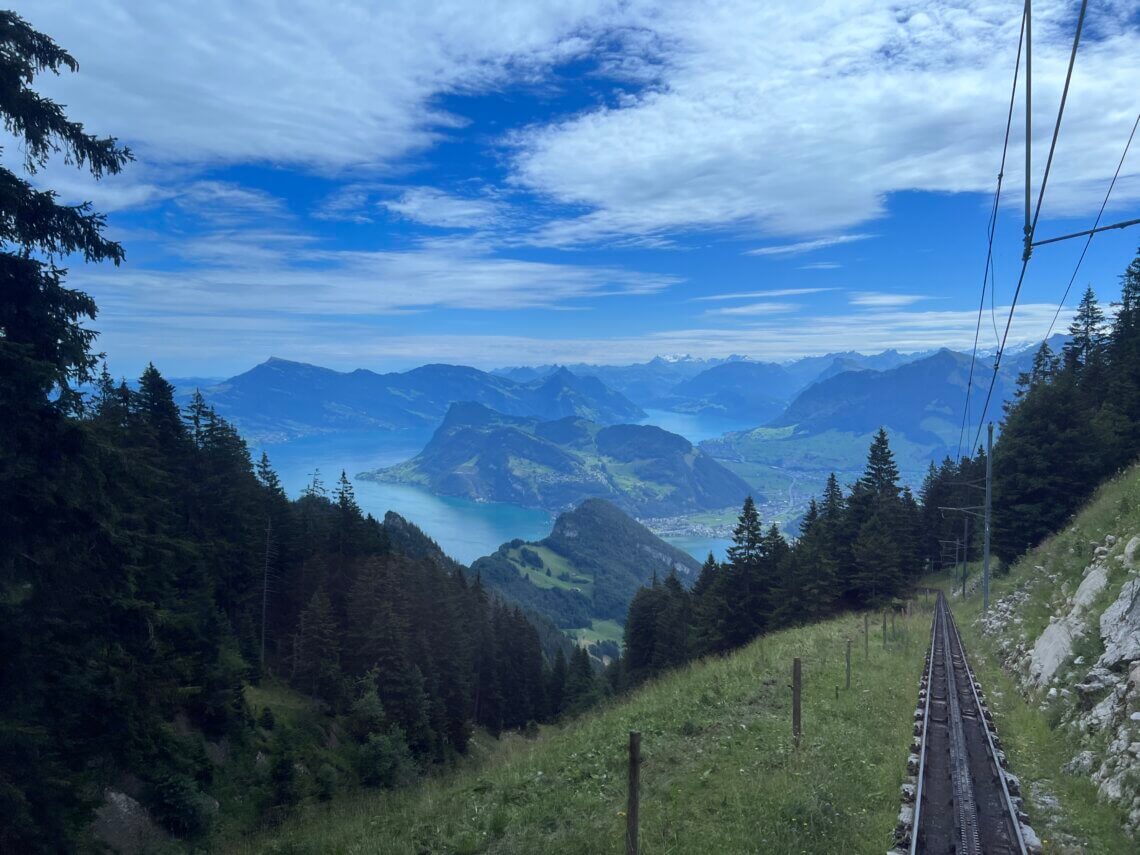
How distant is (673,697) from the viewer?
57.2ft

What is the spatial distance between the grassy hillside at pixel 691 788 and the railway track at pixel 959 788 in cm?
40

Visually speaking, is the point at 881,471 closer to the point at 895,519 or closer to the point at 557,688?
the point at 895,519

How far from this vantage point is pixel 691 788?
428 inches

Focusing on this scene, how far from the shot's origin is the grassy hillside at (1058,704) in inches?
364

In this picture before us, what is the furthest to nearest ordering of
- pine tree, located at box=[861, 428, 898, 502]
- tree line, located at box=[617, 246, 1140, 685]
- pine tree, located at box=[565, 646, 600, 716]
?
1. pine tree, located at box=[565, 646, 600, 716]
2. pine tree, located at box=[861, 428, 898, 502]
3. tree line, located at box=[617, 246, 1140, 685]

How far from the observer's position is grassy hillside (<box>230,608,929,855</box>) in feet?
30.7

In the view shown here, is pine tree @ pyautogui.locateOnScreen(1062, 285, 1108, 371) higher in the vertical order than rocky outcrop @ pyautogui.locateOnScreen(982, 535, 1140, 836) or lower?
higher

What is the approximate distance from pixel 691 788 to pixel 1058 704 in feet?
30.2

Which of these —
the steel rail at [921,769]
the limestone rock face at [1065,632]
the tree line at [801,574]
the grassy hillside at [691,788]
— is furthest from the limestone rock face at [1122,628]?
the tree line at [801,574]

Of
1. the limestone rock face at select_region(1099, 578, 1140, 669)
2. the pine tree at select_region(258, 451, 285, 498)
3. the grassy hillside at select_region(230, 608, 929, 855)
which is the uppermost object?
the pine tree at select_region(258, 451, 285, 498)

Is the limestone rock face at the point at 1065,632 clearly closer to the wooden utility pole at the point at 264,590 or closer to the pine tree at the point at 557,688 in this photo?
the wooden utility pole at the point at 264,590

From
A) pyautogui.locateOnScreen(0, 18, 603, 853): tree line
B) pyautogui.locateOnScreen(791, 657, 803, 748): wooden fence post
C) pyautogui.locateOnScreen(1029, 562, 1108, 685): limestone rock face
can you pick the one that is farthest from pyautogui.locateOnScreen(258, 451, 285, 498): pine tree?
pyautogui.locateOnScreen(1029, 562, 1108, 685): limestone rock face

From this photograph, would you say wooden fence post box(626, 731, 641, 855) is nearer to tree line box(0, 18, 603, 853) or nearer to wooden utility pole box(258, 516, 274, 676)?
tree line box(0, 18, 603, 853)

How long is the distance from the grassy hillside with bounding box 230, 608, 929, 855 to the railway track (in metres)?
0.40
